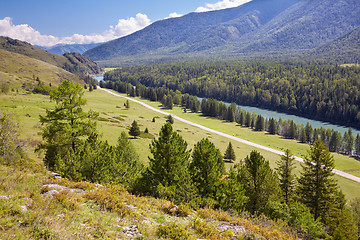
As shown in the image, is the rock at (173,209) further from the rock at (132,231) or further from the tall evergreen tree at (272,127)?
the tall evergreen tree at (272,127)

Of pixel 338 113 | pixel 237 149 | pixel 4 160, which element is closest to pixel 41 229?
pixel 4 160

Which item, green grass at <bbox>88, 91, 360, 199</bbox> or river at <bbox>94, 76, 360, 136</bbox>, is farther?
river at <bbox>94, 76, 360, 136</bbox>

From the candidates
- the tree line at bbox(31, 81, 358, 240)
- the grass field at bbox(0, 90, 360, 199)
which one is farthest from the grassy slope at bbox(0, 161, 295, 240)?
the grass field at bbox(0, 90, 360, 199)

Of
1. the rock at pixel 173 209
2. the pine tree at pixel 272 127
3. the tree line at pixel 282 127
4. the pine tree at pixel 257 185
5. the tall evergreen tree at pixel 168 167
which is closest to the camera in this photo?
the rock at pixel 173 209

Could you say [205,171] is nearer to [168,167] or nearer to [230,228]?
[168,167]

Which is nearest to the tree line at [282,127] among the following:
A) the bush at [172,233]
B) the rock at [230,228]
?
the rock at [230,228]

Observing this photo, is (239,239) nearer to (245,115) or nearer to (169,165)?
(169,165)

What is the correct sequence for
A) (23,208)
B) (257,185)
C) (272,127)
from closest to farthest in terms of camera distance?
(23,208)
(257,185)
(272,127)

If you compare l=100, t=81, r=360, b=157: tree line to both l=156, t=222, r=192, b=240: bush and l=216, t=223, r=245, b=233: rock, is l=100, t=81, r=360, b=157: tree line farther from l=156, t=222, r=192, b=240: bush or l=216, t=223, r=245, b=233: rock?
l=156, t=222, r=192, b=240: bush

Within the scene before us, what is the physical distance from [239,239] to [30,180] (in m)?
13.9

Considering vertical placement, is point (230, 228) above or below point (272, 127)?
above

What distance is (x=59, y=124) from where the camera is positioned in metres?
24.3

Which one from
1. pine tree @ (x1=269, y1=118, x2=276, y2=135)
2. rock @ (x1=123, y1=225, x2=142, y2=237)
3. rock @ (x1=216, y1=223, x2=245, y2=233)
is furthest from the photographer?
pine tree @ (x1=269, y1=118, x2=276, y2=135)

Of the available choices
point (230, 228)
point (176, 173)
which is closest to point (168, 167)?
point (176, 173)
